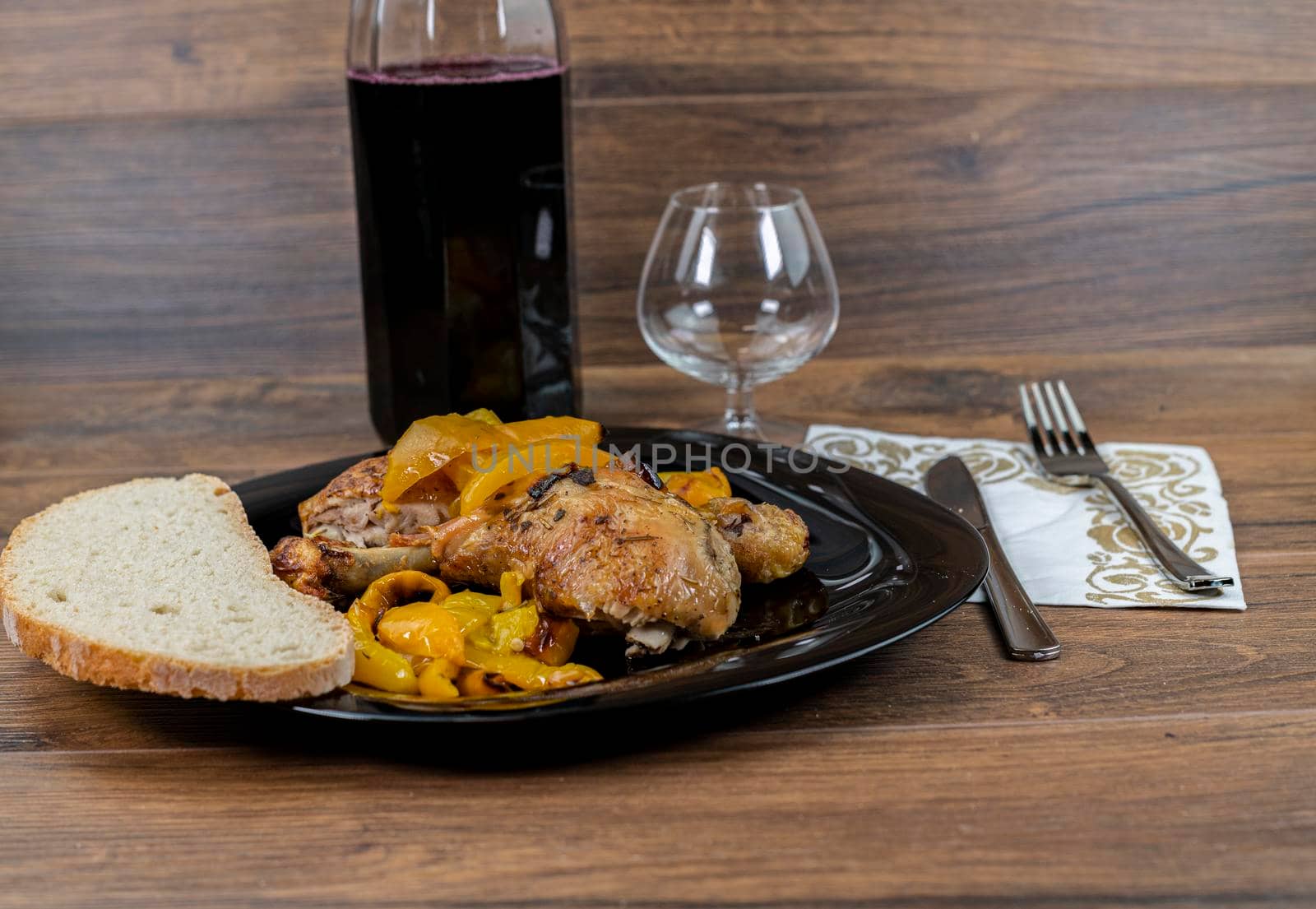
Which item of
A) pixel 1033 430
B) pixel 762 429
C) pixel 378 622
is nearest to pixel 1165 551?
pixel 1033 430

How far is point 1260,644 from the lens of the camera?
1.52m

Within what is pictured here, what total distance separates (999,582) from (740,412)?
727 millimetres

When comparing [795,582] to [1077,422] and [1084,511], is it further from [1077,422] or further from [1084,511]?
[1077,422]

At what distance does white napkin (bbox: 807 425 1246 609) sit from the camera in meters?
1.66

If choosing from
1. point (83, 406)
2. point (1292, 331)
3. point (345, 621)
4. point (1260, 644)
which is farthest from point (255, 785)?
point (1292, 331)

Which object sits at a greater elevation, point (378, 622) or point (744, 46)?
point (744, 46)

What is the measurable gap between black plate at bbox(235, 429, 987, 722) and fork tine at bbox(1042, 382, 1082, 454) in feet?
1.54

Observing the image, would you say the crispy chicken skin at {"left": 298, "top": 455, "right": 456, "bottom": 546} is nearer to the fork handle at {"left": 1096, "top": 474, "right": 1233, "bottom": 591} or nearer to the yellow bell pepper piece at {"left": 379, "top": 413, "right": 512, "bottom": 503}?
the yellow bell pepper piece at {"left": 379, "top": 413, "right": 512, "bottom": 503}

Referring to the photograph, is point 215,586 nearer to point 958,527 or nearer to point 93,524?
point 93,524

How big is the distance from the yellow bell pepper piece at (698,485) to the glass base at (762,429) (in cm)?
40

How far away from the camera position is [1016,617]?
1554 mm

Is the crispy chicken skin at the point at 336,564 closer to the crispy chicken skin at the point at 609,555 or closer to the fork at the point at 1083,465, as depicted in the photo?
the crispy chicken skin at the point at 609,555

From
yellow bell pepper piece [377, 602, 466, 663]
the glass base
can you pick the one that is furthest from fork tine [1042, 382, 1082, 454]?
yellow bell pepper piece [377, 602, 466, 663]

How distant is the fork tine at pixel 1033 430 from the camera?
6.92ft
